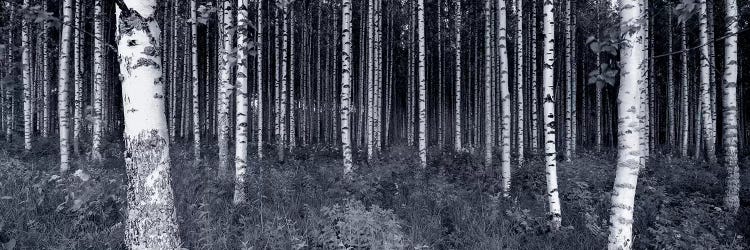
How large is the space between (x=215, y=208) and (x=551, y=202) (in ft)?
16.0

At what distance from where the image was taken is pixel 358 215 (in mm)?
4605

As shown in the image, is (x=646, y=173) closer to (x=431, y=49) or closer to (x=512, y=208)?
(x=512, y=208)

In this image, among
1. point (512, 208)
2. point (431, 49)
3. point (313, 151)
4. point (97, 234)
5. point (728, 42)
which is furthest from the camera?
point (431, 49)

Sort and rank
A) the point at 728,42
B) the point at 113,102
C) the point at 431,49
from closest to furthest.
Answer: the point at 728,42
the point at 113,102
the point at 431,49

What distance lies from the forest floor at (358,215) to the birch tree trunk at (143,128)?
68 cm

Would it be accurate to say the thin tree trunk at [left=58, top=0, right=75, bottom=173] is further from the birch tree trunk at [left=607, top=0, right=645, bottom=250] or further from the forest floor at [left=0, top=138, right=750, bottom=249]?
the birch tree trunk at [left=607, top=0, right=645, bottom=250]

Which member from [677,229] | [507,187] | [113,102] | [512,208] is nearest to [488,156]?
[507,187]

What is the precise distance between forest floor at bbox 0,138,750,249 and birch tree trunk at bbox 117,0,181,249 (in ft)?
2.25

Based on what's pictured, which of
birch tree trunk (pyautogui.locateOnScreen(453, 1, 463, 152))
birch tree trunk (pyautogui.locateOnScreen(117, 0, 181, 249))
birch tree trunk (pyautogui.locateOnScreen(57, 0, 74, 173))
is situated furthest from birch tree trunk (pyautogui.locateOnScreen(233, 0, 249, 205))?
birch tree trunk (pyautogui.locateOnScreen(453, 1, 463, 152))

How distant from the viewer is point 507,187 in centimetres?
712

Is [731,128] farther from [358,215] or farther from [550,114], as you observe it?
[358,215]

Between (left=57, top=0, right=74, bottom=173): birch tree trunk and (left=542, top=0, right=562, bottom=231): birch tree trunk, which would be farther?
(left=57, top=0, right=74, bottom=173): birch tree trunk

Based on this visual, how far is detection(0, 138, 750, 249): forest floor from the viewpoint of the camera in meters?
4.16

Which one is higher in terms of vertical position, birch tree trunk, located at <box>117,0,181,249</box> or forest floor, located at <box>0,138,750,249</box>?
birch tree trunk, located at <box>117,0,181,249</box>
